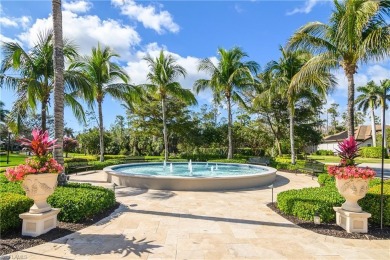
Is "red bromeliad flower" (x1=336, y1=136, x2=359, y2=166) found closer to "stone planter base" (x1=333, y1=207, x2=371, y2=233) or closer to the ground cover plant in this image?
"stone planter base" (x1=333, y1=207, x2=371, y2=233)

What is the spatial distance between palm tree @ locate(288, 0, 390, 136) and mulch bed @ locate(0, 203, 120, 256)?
10244 mm

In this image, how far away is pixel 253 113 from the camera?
1135 inches

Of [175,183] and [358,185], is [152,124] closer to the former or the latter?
[175,183]

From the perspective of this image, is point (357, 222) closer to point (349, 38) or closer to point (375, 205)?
point (375, 205)

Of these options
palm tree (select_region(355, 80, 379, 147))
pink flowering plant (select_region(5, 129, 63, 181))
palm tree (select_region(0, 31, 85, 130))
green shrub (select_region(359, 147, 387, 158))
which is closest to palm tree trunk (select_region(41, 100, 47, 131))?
palm tree (select_region(0, 31, 85, 130))

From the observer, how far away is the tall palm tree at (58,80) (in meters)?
8.98

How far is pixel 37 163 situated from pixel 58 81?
165 inches

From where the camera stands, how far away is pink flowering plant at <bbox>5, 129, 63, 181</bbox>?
5699 mm

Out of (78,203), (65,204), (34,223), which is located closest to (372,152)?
(78,203)

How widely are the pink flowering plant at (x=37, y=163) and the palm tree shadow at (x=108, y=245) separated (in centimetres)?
167

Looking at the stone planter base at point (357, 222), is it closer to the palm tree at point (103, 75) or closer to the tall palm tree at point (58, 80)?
the tall palm tree at point (58, 80)

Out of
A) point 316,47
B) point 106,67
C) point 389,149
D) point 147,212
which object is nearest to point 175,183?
point 147,212

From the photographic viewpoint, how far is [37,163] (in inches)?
234

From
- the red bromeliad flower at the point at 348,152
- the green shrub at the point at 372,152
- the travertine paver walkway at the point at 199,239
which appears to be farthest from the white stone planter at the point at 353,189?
the green shrub at the point at 372,152
